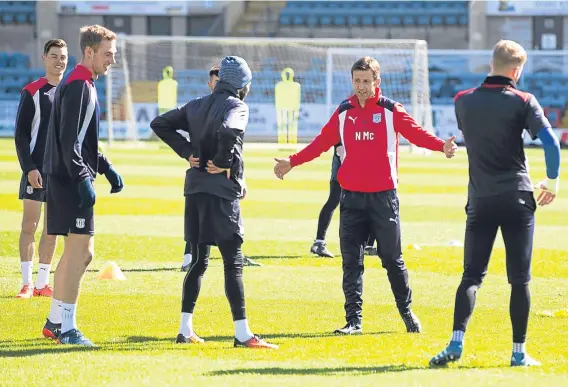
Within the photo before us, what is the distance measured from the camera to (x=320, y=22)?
145 ft

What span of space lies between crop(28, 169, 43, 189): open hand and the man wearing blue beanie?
1.83 meters

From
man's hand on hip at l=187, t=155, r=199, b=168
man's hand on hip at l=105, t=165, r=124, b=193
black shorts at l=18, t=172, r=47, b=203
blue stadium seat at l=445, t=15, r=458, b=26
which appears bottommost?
black shorts at l=18, t=172, r=47, b=203

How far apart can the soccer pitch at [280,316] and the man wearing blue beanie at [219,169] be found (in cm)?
45

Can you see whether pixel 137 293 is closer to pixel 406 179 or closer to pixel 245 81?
pixel 245 81

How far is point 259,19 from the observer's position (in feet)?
148

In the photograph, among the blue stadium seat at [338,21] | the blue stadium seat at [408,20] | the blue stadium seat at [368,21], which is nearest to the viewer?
the blue stadium seat at [408,20]

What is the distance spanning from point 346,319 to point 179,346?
1.28 metres

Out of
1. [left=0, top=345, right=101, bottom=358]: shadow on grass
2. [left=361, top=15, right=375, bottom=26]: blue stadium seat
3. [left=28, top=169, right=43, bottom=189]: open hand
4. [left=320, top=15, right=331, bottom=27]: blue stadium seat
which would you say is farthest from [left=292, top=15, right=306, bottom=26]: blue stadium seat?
[left=0, top=345, right=101, bottom=358]: shadow on grass

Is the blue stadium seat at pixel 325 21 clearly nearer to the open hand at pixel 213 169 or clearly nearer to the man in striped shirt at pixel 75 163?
the man in striped shirt at pixel 75 163

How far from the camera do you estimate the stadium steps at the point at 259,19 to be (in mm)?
44562

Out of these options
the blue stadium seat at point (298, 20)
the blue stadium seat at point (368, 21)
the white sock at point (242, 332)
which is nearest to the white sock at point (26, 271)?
the white sock at point (242, 332)

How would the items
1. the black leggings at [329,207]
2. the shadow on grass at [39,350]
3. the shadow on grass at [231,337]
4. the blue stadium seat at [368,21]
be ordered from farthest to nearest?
the blue stadium seat at [368,21], the black leggings at [329,207], the shadow on grass at [231,337], the shadow on grass at [39,350]

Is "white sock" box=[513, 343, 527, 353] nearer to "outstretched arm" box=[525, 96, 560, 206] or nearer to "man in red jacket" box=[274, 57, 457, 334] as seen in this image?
"outstretched arm" box=[525, 96, 560, 206]

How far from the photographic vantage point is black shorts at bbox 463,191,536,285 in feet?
20.0
